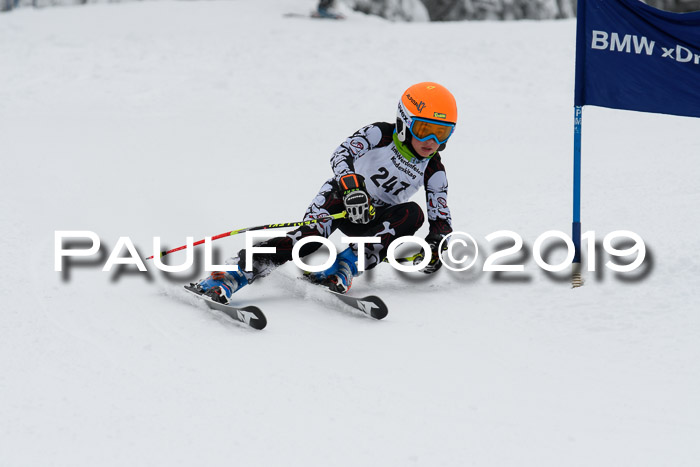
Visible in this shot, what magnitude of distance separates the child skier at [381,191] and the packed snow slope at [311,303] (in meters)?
0.28

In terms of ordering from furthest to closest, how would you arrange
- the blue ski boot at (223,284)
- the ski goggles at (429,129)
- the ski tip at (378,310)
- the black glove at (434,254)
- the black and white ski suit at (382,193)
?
the black glove at (434,254) < the black and white ski suit at (382,193) < the ski goggles at (429,129) < the blue ski boot at (223,284) < the ski tip at (378,310)

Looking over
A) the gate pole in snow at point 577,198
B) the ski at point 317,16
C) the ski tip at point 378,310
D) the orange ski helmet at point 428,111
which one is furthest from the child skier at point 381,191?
the ski at point 317,16

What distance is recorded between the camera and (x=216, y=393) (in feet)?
11.7

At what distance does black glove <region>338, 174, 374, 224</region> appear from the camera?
4.93 meters

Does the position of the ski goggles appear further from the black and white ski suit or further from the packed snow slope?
the packed snow slope

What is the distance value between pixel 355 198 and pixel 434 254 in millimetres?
975

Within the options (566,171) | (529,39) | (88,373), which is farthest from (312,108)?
(88,373)

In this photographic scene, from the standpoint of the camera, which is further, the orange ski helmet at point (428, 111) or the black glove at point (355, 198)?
the orange ski helmet at point (428, 111)

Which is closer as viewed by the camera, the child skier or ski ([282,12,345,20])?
the child skier

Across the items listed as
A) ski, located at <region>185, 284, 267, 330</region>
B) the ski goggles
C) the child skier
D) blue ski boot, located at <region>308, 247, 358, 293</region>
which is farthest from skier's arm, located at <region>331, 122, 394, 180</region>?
ski, located at <region>185, 284, 267, 330</region>

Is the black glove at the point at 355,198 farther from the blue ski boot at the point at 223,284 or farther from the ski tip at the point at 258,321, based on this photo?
the ski tip at the point at 258,321

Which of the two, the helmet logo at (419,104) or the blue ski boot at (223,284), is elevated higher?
the helmet logo at (419,104)

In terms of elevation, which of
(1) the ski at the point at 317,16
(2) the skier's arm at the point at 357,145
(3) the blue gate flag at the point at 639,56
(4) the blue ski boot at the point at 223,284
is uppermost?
(1) the ski at the point at 317,16

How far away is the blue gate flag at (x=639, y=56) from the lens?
5.05 meters
